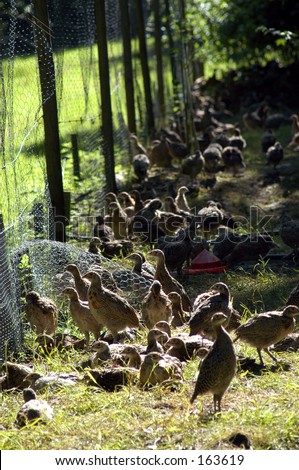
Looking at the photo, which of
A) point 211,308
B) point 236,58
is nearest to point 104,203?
point 211,308

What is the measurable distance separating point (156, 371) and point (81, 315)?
88.3 inches

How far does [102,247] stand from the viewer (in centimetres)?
1348

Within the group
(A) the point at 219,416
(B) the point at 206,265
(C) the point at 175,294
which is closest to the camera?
(A) the point at 219,416

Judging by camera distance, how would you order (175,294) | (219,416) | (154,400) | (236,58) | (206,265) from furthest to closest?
1. (236,58)
2. (206,265)
3. (175,294)
4. (154,400)
5. (219,416)

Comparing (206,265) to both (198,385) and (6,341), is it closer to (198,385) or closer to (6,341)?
(6,341)

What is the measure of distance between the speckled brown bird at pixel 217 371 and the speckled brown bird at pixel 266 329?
107cm

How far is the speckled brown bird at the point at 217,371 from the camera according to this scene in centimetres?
766

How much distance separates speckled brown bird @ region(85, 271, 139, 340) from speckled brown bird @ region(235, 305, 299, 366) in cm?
148

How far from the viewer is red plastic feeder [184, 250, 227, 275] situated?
12.7 meters

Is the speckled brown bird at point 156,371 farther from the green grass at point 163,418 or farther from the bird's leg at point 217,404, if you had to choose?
the bird's leg at point 217,404

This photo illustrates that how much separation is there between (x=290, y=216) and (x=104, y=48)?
14.2ft

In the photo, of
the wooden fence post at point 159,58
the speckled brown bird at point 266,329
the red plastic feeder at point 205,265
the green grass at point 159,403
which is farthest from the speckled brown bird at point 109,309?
the wooden fence post at point 159,58

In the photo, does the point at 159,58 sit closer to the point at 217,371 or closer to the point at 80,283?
the point at 80,283

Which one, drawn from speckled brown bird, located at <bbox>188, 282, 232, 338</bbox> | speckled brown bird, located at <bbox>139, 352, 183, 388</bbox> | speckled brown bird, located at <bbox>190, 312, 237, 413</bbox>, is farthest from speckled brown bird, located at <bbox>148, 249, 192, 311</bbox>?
speckled brown bird, located at <bbox>190, 312, 237, 413</bbox>
